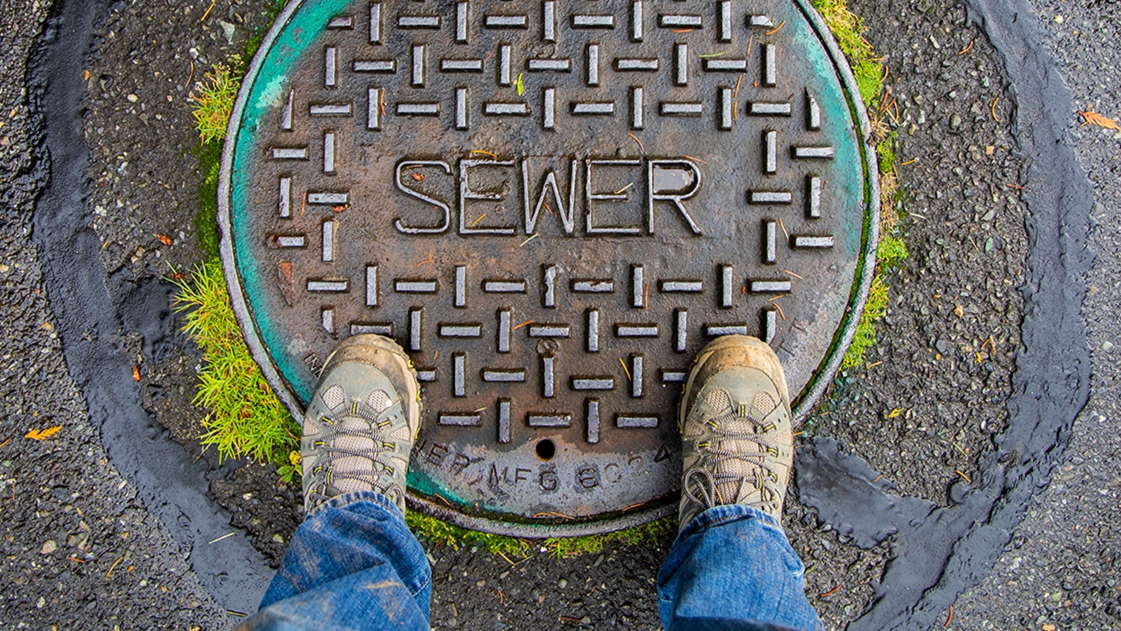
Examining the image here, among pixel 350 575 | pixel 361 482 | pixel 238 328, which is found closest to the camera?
pixel 350 575

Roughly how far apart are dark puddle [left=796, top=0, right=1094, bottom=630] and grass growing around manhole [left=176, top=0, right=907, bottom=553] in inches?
15.2

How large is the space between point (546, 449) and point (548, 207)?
69 centimetres

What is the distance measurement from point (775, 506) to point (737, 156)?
0.99 m

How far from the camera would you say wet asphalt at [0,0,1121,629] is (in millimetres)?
2100

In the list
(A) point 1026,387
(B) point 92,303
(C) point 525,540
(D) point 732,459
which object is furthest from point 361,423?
(A) point 1026,387

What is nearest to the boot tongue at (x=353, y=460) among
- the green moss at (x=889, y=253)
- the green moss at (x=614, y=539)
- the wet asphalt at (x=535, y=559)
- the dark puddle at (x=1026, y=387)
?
the wet asphalt at (x=535, y=559)

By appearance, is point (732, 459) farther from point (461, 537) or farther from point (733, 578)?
point (461, 537)

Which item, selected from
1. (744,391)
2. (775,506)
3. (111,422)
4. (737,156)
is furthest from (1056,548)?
(111,422)

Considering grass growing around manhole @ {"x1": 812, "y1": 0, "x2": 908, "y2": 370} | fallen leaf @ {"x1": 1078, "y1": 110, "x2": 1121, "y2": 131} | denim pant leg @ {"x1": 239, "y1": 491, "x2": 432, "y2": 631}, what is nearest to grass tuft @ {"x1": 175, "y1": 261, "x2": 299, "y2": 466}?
denim pant leg @ {"x1": 239, "y1": 491, "x2": 432, "y2": 631}

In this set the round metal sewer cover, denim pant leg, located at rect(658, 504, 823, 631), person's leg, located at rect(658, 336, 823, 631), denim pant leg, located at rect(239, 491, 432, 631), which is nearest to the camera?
denim pant leg, located at rect(239, 491, 432, 631)

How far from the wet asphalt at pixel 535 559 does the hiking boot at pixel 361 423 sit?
0.40 m

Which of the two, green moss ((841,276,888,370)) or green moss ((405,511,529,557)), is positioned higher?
green moss ((841,276,888,370))

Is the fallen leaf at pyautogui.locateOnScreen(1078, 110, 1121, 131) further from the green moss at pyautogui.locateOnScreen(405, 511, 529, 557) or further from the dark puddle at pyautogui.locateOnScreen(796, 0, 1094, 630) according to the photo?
the green moss at pyautogui.locateOnScreen(405, 511, 529, 557)

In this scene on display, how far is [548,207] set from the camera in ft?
6.51
